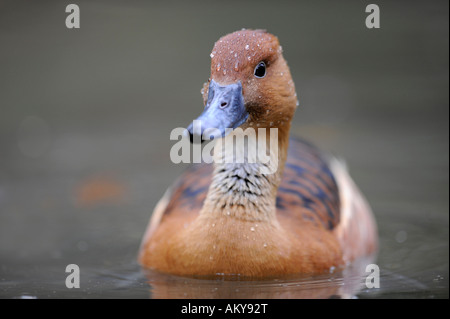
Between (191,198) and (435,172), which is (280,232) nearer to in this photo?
(191,198)

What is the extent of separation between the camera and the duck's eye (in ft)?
17.5

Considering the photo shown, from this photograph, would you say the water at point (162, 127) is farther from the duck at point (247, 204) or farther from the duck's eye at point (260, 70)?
the duck's eye at point (260, 70)

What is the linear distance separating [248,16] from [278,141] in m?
7.06

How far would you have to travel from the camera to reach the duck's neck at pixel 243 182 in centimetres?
550

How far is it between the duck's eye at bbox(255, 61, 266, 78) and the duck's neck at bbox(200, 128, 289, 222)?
0.45 meters

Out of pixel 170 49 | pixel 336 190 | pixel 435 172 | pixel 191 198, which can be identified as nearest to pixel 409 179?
pixel 435 172

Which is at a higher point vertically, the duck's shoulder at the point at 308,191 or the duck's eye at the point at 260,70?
the duck's eye at the point at 260,70

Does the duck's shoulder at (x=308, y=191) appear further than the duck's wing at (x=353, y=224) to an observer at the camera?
No

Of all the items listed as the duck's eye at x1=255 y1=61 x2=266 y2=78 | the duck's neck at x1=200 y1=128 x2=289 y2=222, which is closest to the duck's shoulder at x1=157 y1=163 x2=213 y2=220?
the duck's neck at x1=200 y1=128 x2=289 y2=222

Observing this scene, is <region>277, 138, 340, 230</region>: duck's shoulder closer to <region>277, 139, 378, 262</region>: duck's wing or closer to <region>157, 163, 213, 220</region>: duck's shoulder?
<region>277, 139, 378, 262</region>: duck's wing

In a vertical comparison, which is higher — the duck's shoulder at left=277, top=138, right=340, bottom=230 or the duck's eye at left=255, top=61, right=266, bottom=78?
the duck's eye at left=255, top=61, right=266, bottom=78

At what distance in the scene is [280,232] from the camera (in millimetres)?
5652

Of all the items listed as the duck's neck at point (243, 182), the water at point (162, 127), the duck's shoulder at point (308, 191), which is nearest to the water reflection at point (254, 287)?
the water at point (162, 127)

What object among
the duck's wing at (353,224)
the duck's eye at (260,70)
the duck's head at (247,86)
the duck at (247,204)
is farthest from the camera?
the duck's wing at (353,224)
